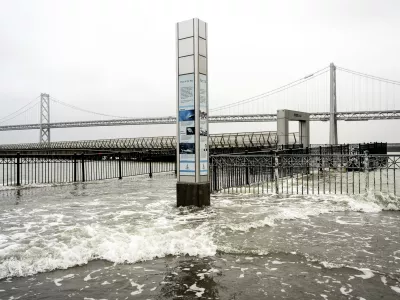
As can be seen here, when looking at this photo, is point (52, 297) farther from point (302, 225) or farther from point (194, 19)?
point (194, 19)

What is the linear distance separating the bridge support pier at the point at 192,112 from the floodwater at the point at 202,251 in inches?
23.5

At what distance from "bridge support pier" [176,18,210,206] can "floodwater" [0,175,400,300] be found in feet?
1.96

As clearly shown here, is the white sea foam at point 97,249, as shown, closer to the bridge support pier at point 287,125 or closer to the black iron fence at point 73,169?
the black iron fence at point 73,169

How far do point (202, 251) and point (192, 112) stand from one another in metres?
4.42

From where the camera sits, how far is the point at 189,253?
5059 mm

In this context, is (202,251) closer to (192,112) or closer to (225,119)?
(192,112)

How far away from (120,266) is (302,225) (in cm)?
370

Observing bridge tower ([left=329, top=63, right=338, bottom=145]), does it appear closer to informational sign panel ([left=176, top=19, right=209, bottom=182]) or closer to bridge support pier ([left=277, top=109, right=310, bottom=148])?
bridge support pier ([left=277, top=109, right=310, bottom=148])

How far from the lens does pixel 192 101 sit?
28.8 feet

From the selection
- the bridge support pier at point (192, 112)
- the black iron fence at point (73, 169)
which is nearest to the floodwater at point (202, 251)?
the bridge support pier at point (192, 112)

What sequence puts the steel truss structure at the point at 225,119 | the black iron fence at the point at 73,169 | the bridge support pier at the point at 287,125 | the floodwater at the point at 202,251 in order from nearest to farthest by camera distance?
the floodwater at the point at 202,251 → the black iron fence at the point at 73,169 → the bridge support pier at the point at 287,125 → the steel truss structure at the point at 225,119

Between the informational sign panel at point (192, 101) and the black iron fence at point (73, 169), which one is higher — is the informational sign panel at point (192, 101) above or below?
above

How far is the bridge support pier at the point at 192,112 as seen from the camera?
28.7 ft

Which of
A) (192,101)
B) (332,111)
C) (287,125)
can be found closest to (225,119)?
(332,111)
